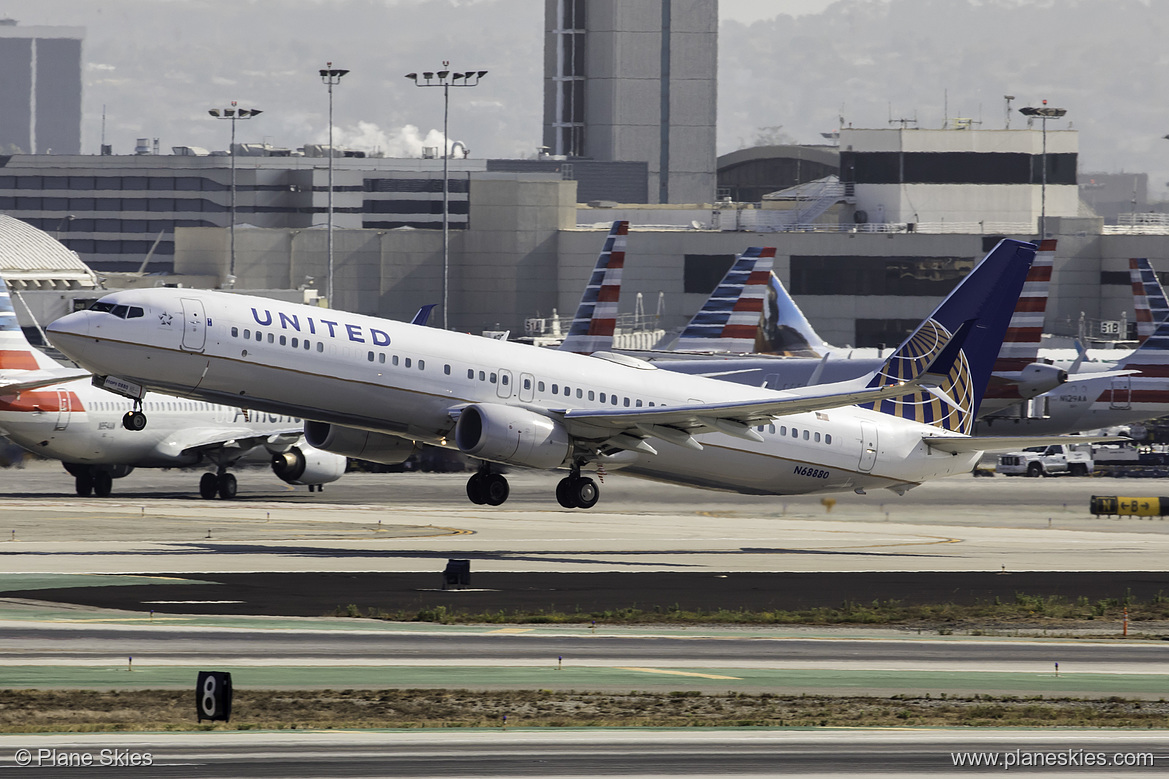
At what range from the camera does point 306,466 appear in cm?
7344

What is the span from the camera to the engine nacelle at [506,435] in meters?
44.5

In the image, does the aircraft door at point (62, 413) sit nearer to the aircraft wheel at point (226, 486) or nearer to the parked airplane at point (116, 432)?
the parked airplane at point (116, 432)

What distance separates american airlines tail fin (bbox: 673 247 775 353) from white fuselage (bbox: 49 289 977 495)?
146 feet

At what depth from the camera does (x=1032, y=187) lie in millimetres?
157875

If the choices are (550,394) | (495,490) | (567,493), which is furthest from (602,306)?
(495,490)

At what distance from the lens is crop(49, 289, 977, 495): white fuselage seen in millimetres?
41969

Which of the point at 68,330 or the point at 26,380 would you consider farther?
the point at 26,380

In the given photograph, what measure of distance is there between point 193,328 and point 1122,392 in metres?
75.1

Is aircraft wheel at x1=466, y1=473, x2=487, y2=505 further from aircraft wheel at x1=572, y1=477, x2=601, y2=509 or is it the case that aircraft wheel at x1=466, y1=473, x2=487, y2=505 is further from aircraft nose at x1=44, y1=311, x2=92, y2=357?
aircraft nose at x1=44, y1=311, x2=92, y2=357

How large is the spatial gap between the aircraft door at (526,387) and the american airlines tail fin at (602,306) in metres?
47.0

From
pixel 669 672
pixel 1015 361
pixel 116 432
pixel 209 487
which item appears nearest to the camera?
pixel 669 672

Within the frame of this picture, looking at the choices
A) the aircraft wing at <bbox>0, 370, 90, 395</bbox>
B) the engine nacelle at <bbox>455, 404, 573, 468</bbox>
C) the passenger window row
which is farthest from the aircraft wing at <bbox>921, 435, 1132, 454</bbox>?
the aircraft wing at <bbox>0, 370, 90, 395</bbox>

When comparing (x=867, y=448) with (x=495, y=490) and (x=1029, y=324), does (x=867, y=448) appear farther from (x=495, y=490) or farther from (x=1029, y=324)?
(x=1029, y=324)

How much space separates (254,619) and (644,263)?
124 meters
